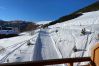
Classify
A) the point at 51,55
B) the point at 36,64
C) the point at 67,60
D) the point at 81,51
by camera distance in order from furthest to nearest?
1. the point at 51,55
2. the point at 81,51
3. the point at 67,60
4. the point at 36,64

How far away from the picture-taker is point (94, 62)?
2.10m

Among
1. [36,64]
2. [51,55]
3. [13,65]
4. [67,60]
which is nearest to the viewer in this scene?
[13,65]

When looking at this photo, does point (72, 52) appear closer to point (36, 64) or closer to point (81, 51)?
point (81, 51)

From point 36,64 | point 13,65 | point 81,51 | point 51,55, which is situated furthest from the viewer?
point 51,55

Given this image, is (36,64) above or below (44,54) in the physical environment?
above

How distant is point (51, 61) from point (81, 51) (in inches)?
166

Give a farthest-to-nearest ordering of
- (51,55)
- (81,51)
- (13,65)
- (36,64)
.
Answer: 1. (51,55)
2. (81,51)
3. (36,64)
4. (13,65)

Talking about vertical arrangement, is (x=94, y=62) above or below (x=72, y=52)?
above

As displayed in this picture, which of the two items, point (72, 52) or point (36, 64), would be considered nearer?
point (36, 64)

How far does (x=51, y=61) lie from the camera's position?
2064mm

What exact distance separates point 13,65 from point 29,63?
158 millimetres

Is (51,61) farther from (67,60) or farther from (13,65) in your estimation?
(13,65)

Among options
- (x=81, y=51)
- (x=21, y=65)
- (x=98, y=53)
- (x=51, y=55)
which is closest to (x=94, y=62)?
(x=98, y=53)

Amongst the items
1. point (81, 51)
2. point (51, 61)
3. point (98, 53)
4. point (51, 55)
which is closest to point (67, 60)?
point (51, 61)
